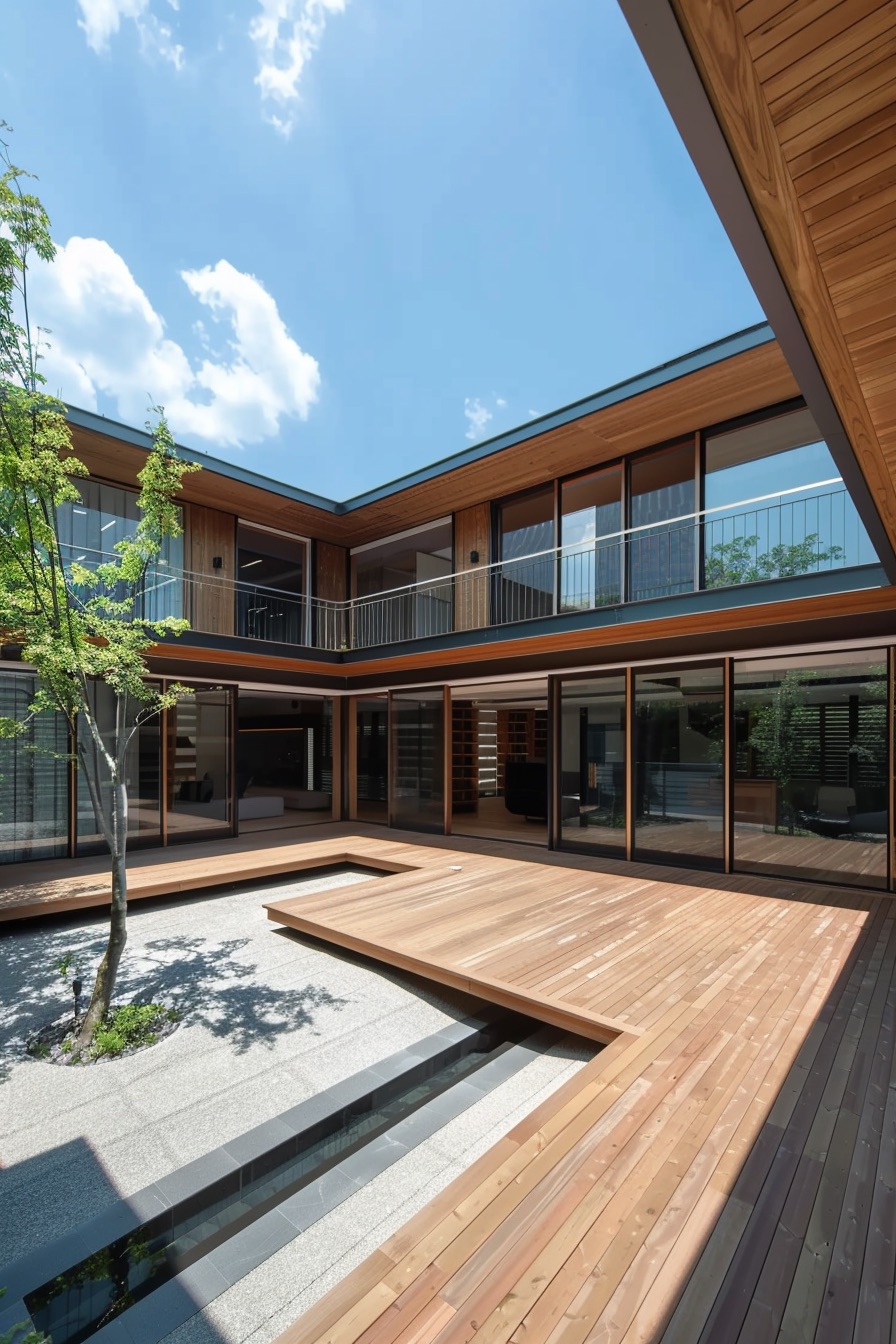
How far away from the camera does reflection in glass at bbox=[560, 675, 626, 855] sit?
302 inches

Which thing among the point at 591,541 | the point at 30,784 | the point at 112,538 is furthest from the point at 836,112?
the point at 112,538

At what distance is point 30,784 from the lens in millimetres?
7438

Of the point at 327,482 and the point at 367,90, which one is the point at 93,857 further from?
the point at 327,482

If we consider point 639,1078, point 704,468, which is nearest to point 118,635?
point 639,1078

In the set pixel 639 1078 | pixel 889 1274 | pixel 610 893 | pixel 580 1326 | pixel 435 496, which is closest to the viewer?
pixel 580 1326

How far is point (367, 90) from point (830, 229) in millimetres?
8916

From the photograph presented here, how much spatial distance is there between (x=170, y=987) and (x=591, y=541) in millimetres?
6738

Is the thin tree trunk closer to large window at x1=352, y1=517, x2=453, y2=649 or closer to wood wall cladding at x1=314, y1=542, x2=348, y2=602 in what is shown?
large window at x1=352, y1=517, x2=453, y2=649

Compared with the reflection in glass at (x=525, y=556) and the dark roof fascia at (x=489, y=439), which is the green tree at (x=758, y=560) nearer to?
the dark roof fascia at (x=489, y=439)

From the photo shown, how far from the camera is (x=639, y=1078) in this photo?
275cm

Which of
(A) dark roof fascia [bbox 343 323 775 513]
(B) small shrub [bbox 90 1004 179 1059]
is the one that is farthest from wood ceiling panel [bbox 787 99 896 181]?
(B) small shrub [bbox 90 1004 179 1059]

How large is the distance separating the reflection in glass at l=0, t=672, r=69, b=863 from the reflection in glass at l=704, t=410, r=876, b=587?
27.0ft

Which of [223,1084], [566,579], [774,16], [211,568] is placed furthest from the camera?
[211,568]

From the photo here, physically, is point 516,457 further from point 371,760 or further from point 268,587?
point 371,760
